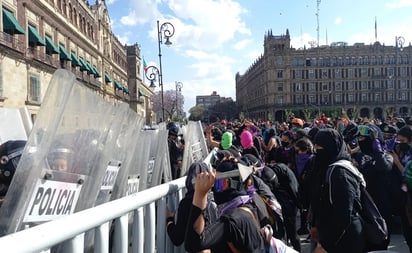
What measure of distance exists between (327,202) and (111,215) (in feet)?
6.20

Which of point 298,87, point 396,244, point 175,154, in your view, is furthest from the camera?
point 298,87

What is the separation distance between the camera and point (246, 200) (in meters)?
2.76

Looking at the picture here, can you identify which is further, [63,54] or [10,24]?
[63,54]

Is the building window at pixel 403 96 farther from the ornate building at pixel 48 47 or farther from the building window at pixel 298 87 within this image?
the ornate building at pixel 48 47

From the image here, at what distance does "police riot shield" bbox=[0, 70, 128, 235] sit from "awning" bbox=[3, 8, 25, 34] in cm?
2572

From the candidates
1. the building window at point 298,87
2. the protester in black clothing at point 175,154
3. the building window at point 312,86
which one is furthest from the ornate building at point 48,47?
the building window at point 312,86

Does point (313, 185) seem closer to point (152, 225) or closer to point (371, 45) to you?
point (152, 225)

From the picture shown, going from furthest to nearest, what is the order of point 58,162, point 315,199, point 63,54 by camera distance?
point 63,54
point 315,199
point 58,162

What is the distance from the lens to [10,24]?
80.4 feet

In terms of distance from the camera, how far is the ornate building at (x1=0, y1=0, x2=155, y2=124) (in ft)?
81.7

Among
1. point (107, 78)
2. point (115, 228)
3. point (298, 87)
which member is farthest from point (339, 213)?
point (298, 87)

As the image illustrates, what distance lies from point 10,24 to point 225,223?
25928 millimetres

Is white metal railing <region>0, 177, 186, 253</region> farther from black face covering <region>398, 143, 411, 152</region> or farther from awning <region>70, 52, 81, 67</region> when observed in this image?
awning <region>70, 52, 81, 67</region>

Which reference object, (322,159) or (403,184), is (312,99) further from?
(322,159)
